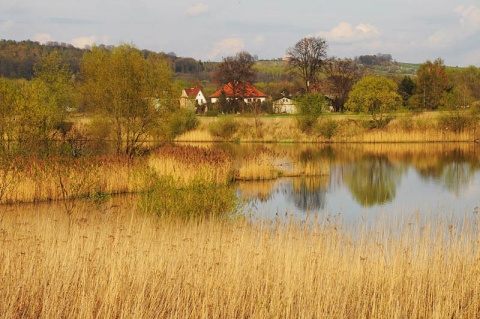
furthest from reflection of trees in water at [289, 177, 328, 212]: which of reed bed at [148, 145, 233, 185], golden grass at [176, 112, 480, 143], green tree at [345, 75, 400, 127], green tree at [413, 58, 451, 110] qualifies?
green tree at [413, 58, 451, 110]

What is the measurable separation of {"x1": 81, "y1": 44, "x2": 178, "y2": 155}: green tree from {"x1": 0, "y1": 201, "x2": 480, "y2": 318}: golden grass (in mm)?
17964

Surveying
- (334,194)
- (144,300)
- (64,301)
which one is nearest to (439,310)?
(144,300)

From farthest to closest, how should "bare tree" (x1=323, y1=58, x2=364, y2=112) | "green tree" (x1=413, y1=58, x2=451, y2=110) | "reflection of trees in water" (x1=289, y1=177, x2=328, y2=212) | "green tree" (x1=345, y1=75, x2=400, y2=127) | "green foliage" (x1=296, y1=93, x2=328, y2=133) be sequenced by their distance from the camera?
"bare tree" (x1=323, y1=58, x2=364, y2=112) → "green tree" (x1=413, y1=58, x2=451, y2=110) → "green foliage" (x1=296, y1=93, x2=328, y2=133) → "green tree" (x1=345, y1=75, x2=400, y2=127) → "reflection of trees in water" (x1=289, y1=177, x2=328, y2=212)

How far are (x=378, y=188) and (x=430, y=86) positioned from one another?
43.5 m

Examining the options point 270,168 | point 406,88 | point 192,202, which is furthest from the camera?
point 406,88

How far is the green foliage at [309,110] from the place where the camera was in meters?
45.2

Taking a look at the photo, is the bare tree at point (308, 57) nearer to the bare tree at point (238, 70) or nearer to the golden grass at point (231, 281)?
the bare tree at point (238, 70)

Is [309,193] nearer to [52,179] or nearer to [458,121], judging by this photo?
[52,179]

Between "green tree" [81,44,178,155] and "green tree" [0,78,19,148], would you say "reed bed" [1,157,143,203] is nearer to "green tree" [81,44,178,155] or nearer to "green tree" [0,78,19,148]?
"green tree" [0,78,19,148]

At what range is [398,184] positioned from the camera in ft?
77.2

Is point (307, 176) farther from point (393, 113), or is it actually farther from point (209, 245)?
Answer: point (393, 113)

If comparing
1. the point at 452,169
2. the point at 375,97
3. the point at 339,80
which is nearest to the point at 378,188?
the point at 452,169

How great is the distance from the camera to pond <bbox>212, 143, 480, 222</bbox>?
15.9 m

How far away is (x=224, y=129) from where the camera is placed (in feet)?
154
